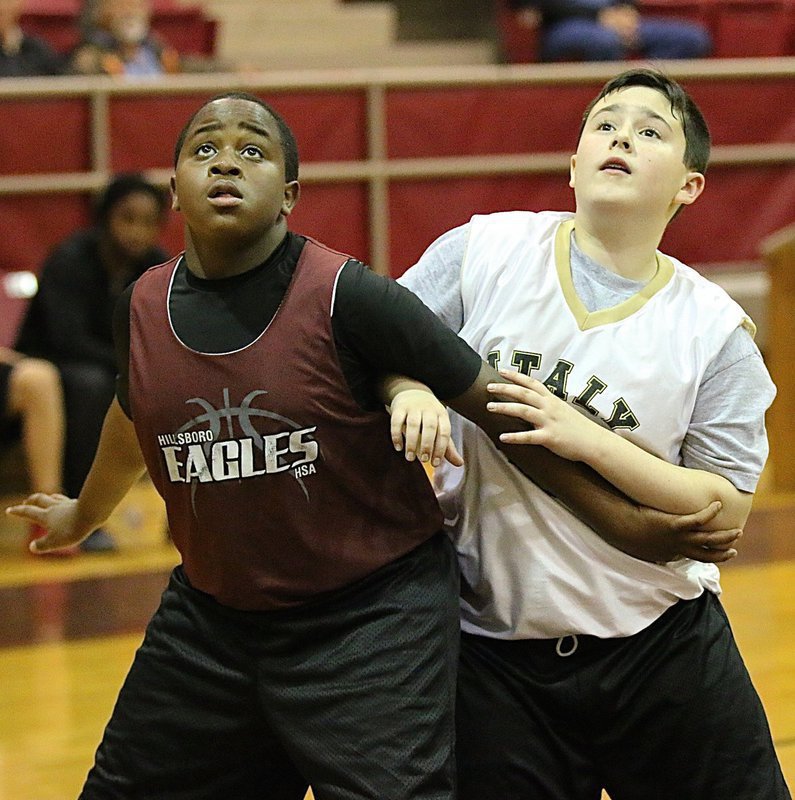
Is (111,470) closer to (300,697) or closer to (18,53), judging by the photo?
(300,697)

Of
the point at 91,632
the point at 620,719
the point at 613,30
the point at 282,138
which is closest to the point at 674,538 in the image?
the point at 620,719

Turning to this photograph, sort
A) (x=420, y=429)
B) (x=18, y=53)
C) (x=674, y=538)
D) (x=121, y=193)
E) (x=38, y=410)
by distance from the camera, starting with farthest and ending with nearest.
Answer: (x=18, y=53), (x=121, y=193), (x=38, y=410), (x=674, y=538), (x=420, y=429)

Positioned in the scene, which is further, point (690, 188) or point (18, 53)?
point (18, 53)

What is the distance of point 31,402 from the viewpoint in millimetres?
5168

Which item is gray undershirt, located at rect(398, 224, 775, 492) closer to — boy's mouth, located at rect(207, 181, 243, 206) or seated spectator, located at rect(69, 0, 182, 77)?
boy's mouth, located at rect(207, 181, 243, 206)

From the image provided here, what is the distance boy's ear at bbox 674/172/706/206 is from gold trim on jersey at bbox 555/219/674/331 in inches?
3.7

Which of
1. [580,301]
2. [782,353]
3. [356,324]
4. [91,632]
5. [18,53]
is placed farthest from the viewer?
[18,53]

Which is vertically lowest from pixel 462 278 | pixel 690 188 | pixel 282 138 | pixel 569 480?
pixel 569 480

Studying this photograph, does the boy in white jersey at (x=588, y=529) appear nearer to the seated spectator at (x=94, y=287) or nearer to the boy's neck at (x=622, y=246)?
the boy's neck at (x=622, y=246)

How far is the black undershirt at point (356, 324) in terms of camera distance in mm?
1982

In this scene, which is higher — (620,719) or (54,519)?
(54,519)

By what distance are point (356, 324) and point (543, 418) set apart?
29 cm

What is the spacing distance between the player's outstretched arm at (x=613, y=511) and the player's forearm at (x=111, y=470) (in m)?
0.56

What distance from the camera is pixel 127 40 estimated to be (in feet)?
23.2
